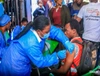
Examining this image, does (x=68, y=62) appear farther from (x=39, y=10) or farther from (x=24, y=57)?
A: (x=39, y=10)

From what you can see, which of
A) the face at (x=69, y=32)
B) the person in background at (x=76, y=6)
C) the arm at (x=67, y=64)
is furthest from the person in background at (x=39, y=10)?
the arm at (x=67, y=64)

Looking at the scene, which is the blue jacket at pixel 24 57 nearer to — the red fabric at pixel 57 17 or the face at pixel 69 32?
the face at pixel 69 32

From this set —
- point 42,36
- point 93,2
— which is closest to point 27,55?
point 42,36

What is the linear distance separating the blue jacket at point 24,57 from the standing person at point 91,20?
1.28 metres

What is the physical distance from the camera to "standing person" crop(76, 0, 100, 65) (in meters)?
3.38

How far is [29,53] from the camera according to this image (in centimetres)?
216

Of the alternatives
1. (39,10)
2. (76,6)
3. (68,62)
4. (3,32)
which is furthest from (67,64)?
(39,10)

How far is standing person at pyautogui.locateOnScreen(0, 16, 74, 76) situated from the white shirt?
1.07 m

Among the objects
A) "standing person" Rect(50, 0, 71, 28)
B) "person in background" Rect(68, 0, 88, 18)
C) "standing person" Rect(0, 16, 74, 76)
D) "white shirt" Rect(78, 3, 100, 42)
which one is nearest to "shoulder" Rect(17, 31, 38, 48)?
"standing person" Rect(0, 16, 74, 76)

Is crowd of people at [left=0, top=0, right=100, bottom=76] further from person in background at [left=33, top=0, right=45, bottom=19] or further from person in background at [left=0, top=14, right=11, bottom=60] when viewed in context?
person in background at [left=33, top=0, right=45, bottom=19]

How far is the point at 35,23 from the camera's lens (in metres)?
2.27

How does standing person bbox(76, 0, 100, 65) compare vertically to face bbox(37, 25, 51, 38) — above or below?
below

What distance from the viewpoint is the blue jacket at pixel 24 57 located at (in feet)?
7.11

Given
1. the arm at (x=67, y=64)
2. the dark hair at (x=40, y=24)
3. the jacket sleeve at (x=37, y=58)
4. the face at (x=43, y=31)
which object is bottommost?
the arm at (x=67, y=64)
